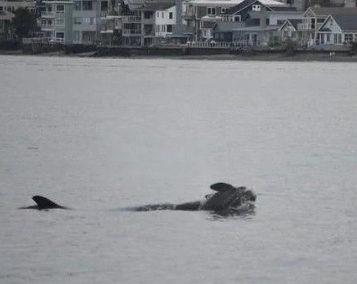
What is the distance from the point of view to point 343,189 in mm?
27797

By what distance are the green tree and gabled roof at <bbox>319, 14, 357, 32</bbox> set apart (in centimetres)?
4620

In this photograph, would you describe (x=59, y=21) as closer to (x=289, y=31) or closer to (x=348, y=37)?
(x=289, y=31)

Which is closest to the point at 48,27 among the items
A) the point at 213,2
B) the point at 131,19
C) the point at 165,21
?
the point at 131,19

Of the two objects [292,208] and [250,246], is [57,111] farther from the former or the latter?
[250,246]

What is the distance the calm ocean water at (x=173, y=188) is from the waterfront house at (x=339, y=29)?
59.8 meters

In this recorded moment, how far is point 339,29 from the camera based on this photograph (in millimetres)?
124312

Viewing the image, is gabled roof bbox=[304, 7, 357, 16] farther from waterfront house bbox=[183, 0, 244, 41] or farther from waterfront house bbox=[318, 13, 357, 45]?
waterfront house bbox=[183, 0, 244, 41]

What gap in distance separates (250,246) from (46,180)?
28.5 ft

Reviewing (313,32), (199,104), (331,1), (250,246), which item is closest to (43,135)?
(250,246)

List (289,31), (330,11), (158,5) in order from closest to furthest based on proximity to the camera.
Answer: (330,11)
(289,31)
(158,5)

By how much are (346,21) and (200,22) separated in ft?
61.2

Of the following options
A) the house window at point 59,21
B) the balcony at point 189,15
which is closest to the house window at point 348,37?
the balcony at point 189,15

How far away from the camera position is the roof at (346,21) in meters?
124

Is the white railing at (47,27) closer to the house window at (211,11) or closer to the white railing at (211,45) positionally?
the house window at (211,11)
